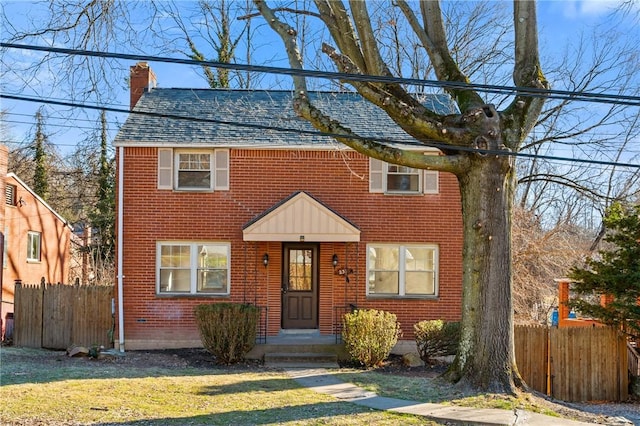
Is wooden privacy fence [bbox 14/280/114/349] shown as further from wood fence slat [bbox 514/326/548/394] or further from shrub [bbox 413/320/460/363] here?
wood fence slat [bbox 514/326/548/394]

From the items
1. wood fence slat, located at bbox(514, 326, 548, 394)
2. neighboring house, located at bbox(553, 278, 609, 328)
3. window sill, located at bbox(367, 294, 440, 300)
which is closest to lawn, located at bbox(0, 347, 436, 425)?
window sill, located at bbox(367, 294, 440, 300)

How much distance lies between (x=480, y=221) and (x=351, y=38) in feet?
12.9

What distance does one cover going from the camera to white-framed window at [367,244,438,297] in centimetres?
1572

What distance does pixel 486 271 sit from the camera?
9758 mm

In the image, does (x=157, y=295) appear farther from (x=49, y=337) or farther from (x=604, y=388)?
(x=604, y=388)

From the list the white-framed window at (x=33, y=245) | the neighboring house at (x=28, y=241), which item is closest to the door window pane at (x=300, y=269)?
the neighboring house at (x=28, y=241)

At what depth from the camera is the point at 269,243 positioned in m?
15.5

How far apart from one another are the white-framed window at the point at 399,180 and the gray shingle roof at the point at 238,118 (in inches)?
33.6

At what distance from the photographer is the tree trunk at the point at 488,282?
966cm

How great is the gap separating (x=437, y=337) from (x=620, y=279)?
13.2 ft

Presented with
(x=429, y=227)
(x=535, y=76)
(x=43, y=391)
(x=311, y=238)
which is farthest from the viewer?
(x=429, y=227)

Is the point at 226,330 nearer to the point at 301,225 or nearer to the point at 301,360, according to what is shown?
the point at 301,360

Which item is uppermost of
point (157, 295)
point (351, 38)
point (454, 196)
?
point (351, 38)

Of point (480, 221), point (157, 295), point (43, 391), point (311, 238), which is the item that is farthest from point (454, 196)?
point (43, 391)
